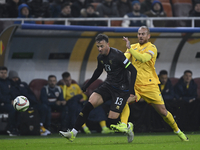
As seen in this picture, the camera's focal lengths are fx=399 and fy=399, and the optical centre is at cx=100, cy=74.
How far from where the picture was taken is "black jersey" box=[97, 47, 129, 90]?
6.55 m

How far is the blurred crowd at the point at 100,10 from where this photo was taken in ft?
36.5

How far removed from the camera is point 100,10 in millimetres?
12047

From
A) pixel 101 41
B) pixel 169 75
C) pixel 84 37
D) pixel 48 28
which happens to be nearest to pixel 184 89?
pixel 169 75

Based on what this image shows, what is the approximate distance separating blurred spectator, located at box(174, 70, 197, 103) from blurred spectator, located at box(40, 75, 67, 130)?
3.14 meters

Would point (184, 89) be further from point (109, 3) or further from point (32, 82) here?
point (32, 82)

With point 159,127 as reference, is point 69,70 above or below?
above

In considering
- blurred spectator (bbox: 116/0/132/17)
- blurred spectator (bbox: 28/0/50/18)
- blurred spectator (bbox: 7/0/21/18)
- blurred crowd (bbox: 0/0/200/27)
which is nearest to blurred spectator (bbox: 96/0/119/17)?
blurred crowd (bbox: 0/0/200/27)

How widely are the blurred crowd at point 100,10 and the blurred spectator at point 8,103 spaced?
1881 millimetres

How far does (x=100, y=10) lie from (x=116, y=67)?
18.8ft

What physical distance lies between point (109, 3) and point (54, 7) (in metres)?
1.68

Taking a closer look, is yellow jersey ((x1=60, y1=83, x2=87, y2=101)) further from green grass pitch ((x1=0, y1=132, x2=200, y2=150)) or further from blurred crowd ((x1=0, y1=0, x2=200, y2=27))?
green grass pitch ((x1=0, y1=132, x2=200, y2=150))

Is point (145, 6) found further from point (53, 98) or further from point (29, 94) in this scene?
point (29, 94)

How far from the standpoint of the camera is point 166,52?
1188 centimetres

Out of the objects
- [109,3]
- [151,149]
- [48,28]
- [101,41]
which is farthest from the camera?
[109,3]
